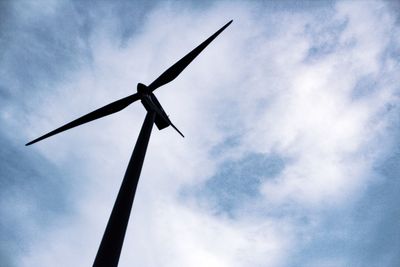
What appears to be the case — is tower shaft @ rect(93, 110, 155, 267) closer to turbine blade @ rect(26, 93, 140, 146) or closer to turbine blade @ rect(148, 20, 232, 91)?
turbine blade @ rect(26, 93, 140, 146)

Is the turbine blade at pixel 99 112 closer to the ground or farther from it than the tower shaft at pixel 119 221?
farther from it

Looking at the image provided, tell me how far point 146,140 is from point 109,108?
8.05 meters

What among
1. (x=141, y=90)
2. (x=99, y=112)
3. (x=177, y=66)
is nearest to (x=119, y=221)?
(x=141, y=90)

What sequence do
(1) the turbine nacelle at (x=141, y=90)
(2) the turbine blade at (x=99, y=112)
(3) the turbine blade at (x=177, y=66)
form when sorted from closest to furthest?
(1) the turbine nacelle at (x=141, y=90) → (2) the turbine blade at (x=99, y=112) → (3) the turbine blade at (x=177, y=66)

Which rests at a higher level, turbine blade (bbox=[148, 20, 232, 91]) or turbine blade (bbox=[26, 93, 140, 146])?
turbine blade (bbox=[148, 20, 232, 91])

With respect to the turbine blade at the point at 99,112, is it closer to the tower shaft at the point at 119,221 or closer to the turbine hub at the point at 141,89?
the turbine hub at the point at 141,89

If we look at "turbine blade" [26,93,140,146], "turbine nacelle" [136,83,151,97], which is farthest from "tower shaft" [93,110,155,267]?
"turbine blade" [26,93,140,146]

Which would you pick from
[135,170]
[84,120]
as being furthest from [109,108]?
[135,170]

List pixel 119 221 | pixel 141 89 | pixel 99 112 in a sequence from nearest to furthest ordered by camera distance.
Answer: pixel 119 221, pixel 141 89, pixel 99 112

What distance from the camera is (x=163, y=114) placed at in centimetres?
1698

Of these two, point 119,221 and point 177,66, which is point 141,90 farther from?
point 119,221

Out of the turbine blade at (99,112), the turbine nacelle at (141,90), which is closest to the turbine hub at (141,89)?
the turbine nacelle at (141,90)

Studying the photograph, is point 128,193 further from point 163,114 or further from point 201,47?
point 201,47

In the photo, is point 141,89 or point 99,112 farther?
point 99,112
